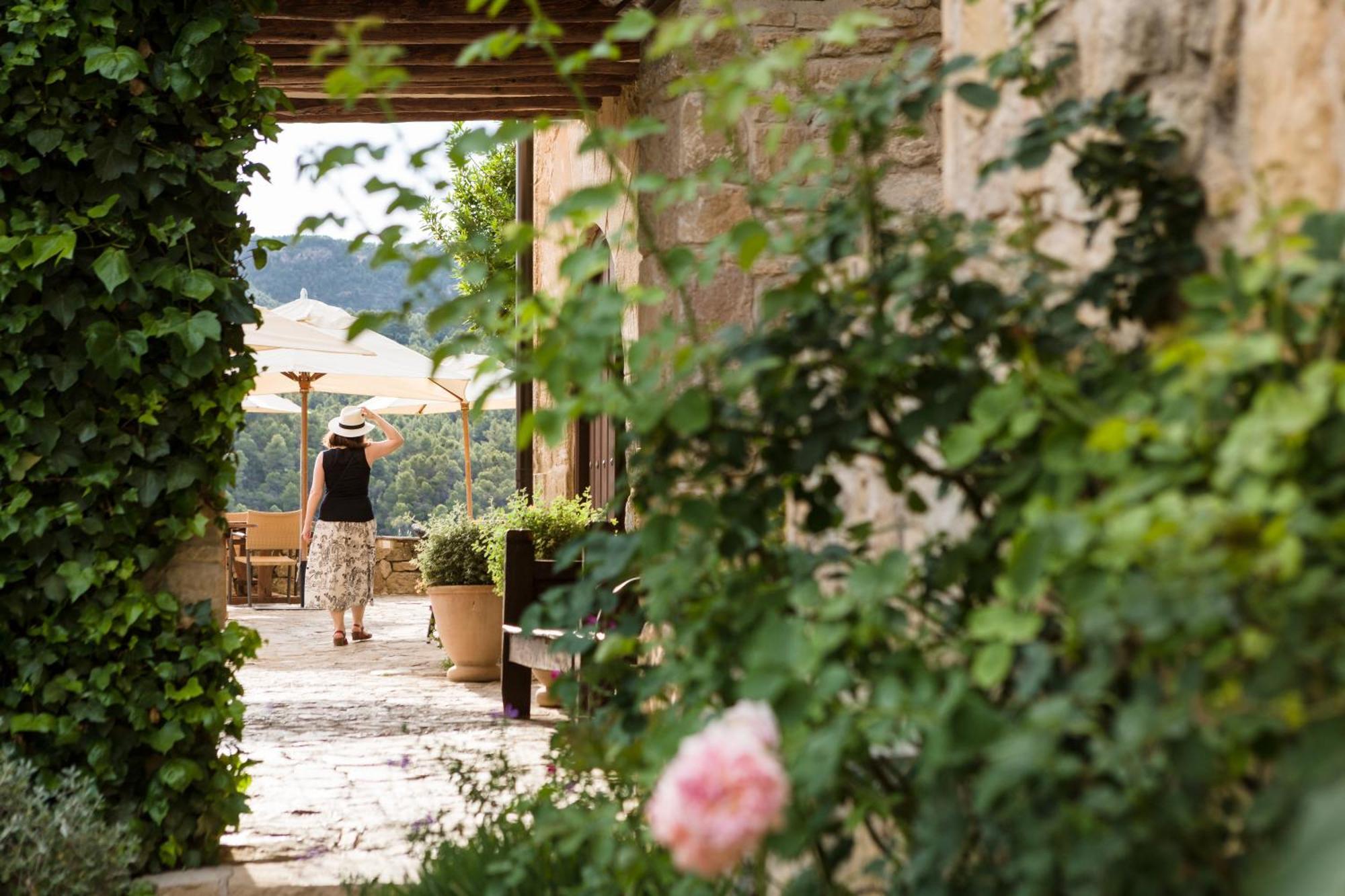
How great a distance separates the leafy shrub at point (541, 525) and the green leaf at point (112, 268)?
2920 mm

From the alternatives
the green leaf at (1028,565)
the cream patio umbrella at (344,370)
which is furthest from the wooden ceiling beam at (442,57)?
the cream patio umbrella at (344,370)

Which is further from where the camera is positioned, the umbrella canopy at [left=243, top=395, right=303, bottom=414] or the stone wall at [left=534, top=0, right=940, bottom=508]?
the umbrella canopy at [left=243, top=395, right=303, bottom=414]

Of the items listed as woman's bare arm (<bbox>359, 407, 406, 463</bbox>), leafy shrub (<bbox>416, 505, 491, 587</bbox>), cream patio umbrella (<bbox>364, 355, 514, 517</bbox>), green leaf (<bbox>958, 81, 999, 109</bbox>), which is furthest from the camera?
cream patio umbrella (<bbox>364, 355, 514, 517</bbox>)

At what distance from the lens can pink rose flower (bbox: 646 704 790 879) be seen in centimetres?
109

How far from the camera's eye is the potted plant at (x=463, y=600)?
6.87m

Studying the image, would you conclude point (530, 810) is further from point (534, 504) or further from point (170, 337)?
point (534, 504)

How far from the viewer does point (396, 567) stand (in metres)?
14.4

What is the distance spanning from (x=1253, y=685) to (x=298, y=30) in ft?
13.4

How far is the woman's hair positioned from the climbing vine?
4848 millimetres

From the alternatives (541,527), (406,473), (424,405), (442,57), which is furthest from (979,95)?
(406,473)

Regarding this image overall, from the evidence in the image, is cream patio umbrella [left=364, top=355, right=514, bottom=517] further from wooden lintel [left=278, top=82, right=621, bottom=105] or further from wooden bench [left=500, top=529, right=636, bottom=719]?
wooden lintel [left=278, top=82, right=621, bottom=105]

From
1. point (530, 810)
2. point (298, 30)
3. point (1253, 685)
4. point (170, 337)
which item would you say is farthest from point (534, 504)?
point (1253, 685)

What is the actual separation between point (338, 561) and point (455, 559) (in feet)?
5.06

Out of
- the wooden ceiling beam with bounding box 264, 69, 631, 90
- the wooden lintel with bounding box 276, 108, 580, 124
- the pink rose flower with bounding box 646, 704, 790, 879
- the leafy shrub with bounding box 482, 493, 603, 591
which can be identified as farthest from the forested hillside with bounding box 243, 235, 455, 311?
the pink rose flower with bounding box 646, 704, 790, 879
